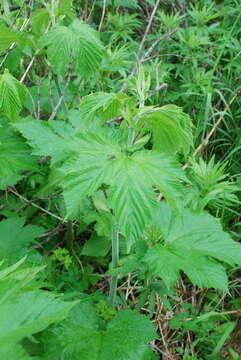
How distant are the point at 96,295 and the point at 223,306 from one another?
71cm

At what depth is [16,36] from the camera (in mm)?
1529

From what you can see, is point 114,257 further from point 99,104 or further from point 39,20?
point 39,20

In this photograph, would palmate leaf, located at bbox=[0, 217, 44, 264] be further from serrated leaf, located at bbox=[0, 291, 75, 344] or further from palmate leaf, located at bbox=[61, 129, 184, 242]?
serrated leaf, located at bbox=[0, 291, 75, 344]

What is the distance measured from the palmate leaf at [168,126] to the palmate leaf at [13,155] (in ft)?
1.49

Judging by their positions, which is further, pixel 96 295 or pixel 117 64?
pixel 117 64

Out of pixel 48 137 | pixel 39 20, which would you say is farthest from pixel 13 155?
pixel 39 20

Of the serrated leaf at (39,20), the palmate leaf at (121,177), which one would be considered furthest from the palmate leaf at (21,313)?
the serrated leaf at (39,20)

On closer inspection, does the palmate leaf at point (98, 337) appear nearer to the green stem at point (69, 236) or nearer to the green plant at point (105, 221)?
the green plant at point (105, 221)

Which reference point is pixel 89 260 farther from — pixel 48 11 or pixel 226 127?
pixel 226 127

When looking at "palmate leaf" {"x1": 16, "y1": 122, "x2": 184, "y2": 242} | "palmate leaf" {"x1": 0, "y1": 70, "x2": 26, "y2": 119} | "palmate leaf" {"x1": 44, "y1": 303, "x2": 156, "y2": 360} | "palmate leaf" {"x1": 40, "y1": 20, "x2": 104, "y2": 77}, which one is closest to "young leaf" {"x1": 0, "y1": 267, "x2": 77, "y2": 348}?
"palmate leaf" {"x1": 16, "y1": 122, "x2": 184, "y2": 242}

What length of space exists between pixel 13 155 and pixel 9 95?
8.0 inches

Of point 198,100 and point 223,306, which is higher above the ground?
point 198,100

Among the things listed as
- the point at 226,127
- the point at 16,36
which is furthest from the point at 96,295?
the point at 226,127

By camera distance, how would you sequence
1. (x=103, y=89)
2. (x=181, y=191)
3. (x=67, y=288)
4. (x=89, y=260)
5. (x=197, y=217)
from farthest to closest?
(x=103, y=89), (x=89, y=260), (x=67, y=288), (x=197, y=217), (x=181, y=191)
